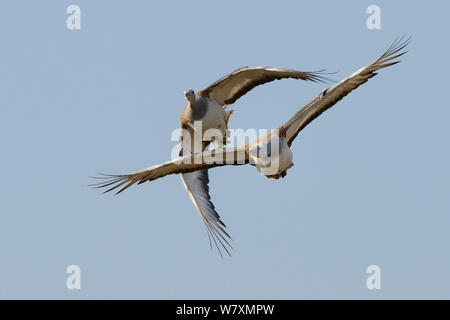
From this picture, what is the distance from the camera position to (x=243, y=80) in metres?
21.9

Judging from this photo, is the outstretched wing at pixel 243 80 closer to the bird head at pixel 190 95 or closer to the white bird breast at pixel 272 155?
the bird head at pixel 190 95

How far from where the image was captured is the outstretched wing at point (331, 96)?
59.9 feet

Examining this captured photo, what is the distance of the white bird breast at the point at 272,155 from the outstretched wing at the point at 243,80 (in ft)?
10.2

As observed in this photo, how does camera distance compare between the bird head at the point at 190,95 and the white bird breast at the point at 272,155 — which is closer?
the white bird breast at the point at 272,155

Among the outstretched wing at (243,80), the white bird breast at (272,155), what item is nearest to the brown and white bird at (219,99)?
the outstretched wing at (243,80)

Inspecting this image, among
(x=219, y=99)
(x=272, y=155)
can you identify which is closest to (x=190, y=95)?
(x=219, y=99)

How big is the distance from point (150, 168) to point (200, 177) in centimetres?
483

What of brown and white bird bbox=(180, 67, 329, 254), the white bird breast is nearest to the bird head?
brown and white bird bbox=(180, 67, 329, 254)

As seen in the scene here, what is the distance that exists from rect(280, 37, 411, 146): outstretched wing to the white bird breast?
1.00 ft

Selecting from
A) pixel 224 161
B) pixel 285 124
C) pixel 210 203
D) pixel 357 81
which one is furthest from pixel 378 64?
pixel 210 203

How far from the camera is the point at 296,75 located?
842 inches

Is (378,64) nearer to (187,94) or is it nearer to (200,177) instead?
(187,94)

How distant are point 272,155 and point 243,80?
3.82 metres

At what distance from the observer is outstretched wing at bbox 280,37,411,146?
1827 centimetres
